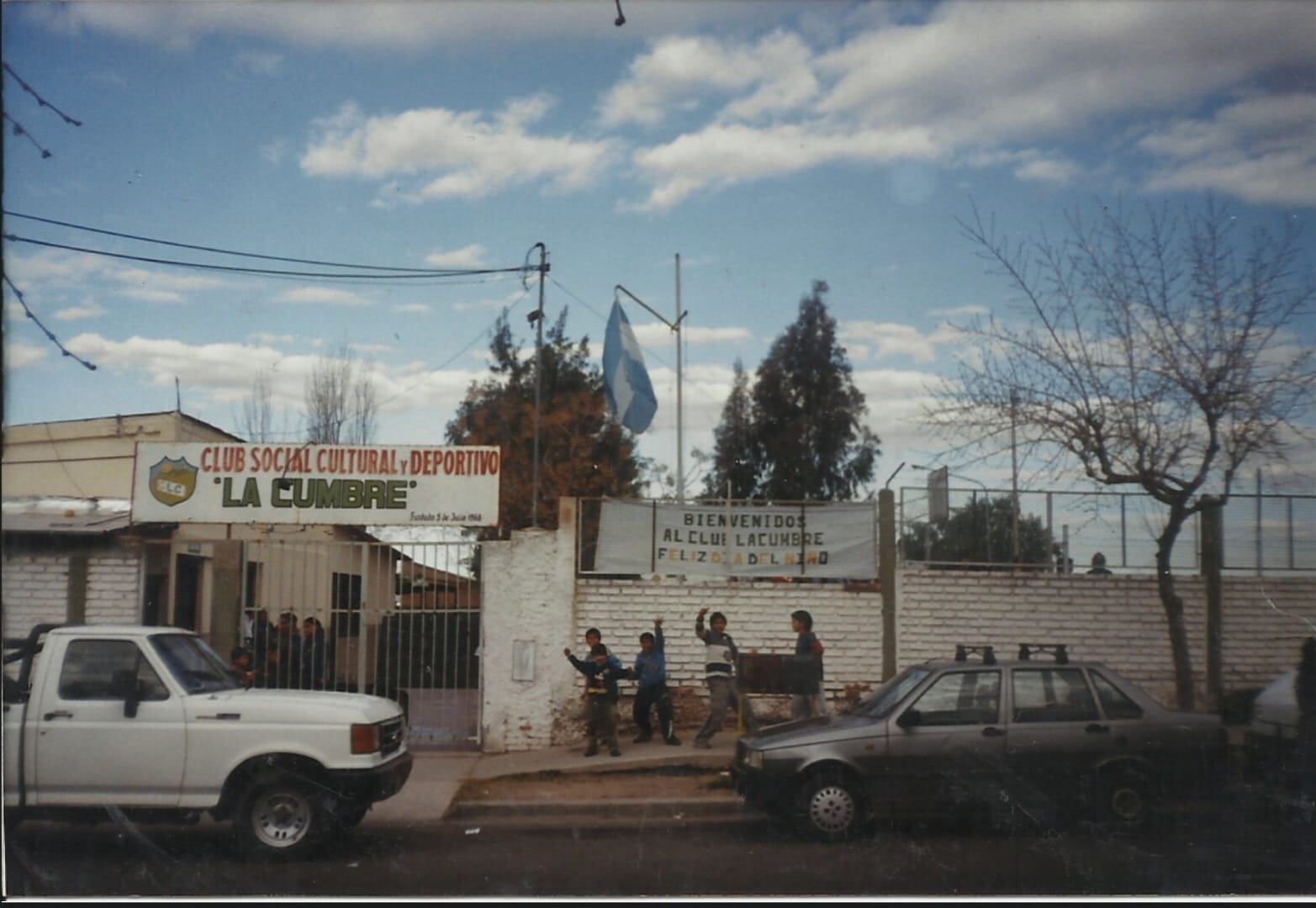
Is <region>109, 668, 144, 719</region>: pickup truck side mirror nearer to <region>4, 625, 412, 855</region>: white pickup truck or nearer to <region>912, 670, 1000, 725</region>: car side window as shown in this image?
<region>4, 625, 412, 855</region>: white pickup truck

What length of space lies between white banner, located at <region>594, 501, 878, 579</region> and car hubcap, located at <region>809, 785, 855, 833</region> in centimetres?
465

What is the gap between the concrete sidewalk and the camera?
9.43 meters

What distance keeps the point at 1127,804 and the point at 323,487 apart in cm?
864

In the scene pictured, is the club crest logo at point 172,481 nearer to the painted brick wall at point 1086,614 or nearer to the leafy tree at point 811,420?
the painted brick wall at point 1086,614

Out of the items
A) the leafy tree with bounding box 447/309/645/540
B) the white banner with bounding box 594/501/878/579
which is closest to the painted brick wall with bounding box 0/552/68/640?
the white banner with bounding box 594/501/878/579

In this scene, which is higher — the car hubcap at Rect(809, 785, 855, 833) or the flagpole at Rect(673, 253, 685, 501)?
the flagpole at Rect(673, 253, 685, 501)

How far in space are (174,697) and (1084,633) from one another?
376 inches

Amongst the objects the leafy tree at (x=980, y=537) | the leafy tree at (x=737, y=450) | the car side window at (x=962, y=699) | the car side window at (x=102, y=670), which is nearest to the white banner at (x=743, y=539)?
the leafy tree at (x=980, y=537)

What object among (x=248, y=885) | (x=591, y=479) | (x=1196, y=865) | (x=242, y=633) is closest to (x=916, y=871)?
(x=1196, y=865)

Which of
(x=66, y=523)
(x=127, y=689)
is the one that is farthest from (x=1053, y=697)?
(x=66, y=523)

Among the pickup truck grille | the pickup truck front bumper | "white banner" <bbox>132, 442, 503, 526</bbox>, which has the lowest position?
the pickup truck front bumper

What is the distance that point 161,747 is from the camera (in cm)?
743

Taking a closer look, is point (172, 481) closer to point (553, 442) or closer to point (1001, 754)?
point (1001, 754)

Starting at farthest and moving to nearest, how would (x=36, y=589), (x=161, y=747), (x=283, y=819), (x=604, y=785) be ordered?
1. (x=36, y=589)
2. (x=604, y=785)
3. (x=283, y=819)
4. (x=161, y=747)
